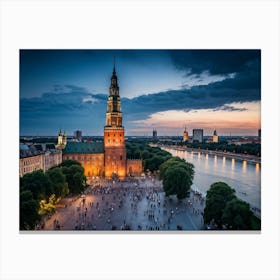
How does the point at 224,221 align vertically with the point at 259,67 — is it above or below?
below

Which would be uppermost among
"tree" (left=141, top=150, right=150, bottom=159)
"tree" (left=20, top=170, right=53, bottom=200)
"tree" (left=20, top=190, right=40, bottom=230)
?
"tree" (left=141, top=150, right=150, bottom=159)

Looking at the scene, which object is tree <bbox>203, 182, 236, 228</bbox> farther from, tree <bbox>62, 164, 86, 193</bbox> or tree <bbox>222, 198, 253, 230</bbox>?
tree <bbox>62, 164, 86, 193</bbox>

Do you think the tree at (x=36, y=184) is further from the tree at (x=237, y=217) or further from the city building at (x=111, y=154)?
the city building at (x=111, y=154)

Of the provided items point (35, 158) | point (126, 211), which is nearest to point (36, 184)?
point (126, 211)

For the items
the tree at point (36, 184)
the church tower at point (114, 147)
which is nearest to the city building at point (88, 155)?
the church tower at point (114, 147)

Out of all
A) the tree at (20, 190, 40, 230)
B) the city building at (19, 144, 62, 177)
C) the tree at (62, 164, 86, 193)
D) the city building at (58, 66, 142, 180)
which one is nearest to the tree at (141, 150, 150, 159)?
the city building at (58, 66, 142, 180)
